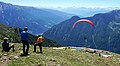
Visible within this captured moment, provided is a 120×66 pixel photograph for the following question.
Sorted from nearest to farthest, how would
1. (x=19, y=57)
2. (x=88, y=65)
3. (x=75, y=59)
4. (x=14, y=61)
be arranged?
1. (x=14, y=61)
2. (x=19, y=57)
3. (x=88, y=65)
4. (x=75, y=59)

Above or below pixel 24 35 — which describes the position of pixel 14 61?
below

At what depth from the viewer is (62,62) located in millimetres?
28891

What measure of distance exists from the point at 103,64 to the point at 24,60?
12339 mm

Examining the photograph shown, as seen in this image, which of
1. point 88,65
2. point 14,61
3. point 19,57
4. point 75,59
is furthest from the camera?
point 75,59

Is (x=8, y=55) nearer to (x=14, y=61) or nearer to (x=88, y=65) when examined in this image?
(x=14, y=61)

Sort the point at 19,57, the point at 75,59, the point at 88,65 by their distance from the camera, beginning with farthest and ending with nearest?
the point at 75,59, the point at 88,65, the point at 19,57

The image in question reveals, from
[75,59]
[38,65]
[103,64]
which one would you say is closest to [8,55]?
[38,65]

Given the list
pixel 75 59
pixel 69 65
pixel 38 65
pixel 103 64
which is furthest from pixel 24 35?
pixel 103 64

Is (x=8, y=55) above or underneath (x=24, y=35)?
underneath

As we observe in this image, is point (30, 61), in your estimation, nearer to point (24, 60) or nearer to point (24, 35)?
point (24, 60)

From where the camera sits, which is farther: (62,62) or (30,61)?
(62,62)

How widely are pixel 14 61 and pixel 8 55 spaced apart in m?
3.13

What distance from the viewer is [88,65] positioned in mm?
30672

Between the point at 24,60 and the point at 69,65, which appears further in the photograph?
the point at 69,65
